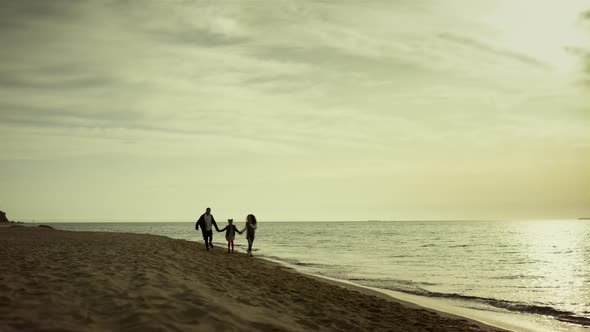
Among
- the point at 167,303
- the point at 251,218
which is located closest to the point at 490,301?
the point at 251,218

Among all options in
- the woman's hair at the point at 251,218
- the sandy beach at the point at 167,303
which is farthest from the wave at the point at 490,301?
the woman's hair at the point at 251,218

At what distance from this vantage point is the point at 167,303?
26.7ft

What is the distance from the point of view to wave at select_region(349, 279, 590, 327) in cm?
1501

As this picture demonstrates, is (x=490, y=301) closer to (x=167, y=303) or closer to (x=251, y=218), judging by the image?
(x=251, y=218)

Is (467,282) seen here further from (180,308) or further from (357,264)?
(180,308)

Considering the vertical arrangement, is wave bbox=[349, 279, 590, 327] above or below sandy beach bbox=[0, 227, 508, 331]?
below

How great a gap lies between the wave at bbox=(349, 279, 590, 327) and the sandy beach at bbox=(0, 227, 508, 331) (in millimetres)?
5659

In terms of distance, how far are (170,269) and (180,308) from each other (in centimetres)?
529

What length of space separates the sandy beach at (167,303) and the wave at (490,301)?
5.66 m

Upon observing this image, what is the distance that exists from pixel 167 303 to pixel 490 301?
14738 mm

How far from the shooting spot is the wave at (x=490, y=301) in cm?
1501

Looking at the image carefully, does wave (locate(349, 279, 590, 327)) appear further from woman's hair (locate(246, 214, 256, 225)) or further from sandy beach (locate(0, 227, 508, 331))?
woman's hair (locate(246, 214, 256, 225))

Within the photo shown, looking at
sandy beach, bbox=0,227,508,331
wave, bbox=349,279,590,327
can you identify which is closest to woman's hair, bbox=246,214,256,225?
wave, bbox=349,279,590,327

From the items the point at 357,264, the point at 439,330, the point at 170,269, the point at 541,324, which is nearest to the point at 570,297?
the point at 541,324
